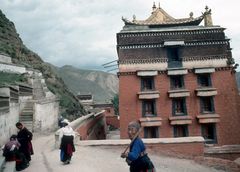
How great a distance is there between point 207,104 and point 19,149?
53.8 ft

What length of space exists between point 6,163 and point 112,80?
140 m

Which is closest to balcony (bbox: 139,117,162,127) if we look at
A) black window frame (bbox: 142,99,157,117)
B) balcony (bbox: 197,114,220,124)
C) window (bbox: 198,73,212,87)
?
black window frame (bbox: 142,99,157,117)

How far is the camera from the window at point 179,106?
21.1 meters

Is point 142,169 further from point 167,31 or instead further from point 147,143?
point 167,31

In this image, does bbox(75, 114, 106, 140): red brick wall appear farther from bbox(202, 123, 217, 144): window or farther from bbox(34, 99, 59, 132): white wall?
bbox(202, 123, 217, 144): window

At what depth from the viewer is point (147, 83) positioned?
21562mm

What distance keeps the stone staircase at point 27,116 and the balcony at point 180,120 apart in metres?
10.3

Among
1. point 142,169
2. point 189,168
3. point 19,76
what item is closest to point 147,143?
point 189,168

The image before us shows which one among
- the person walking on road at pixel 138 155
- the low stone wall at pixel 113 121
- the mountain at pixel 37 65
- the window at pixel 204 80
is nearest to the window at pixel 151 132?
the window at pixel 204 80

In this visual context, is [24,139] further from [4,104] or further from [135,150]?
[135,150]

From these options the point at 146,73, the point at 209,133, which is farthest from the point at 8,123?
the point at 209,133

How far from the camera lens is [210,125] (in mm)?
20906

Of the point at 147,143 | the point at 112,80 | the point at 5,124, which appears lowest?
the point at 147,143

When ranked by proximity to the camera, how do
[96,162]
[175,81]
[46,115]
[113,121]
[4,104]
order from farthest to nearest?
[113,121] → [175,81] → [46,115] → [4,104] → [96,162]
